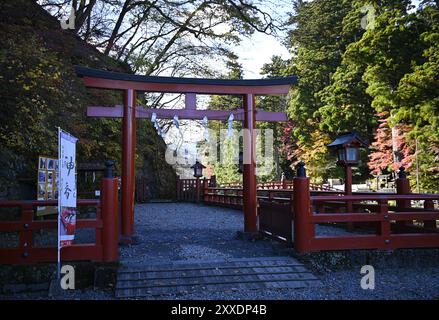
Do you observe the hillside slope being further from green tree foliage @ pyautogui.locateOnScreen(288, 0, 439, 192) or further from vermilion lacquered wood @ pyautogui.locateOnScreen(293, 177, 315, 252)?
green tree foliage @ pyautogui.locateOnScreen(288, 0, 439, 192)

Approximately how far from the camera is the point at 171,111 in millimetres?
9422

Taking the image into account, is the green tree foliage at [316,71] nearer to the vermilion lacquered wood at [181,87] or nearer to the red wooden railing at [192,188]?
the red wooden railing at [192,188]

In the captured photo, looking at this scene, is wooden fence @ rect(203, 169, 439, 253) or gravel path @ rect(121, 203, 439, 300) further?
wooden fence @ rect(203, 169, 439, 253)

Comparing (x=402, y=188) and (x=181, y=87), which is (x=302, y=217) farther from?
(x=181, y=87)

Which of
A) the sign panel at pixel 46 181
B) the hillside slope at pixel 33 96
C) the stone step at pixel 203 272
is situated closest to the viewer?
the stone step at pixel 203 272

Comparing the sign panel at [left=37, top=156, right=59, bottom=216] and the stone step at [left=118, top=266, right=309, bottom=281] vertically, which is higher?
the sign panel at [left=37, top=156, right=59, bottom=216]

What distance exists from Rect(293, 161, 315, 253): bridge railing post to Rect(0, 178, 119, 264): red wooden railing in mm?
3238

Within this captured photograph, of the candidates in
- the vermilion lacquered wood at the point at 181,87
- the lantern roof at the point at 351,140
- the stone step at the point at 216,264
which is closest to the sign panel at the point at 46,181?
the vermilion lacquered wood at the point at 181,87

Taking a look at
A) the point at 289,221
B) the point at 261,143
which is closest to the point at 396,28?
the point at 261,143

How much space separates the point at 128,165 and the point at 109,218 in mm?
2540

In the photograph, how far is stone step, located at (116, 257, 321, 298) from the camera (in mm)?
5668

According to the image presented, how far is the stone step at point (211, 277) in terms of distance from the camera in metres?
5.67

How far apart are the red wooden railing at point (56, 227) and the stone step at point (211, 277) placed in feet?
1.78

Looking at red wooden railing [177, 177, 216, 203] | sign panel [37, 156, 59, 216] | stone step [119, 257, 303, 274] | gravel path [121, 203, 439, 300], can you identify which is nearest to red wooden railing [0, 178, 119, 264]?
stone step [119, 257, 303, 274]
